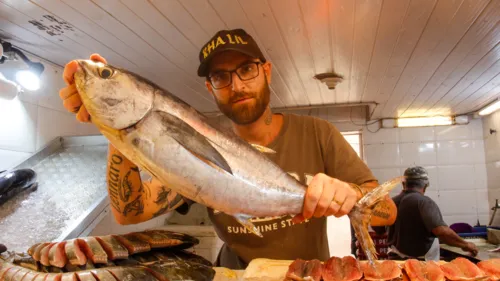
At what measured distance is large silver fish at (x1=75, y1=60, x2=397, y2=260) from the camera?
43.1 inches

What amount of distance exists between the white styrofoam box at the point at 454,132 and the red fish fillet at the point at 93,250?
6386mm

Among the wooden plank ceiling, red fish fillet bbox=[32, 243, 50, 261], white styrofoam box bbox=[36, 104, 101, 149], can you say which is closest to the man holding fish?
red fish fillet bbox=[32, 243, 50, 261]

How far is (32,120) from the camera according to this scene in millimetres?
3193

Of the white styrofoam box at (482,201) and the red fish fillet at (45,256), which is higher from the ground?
the red fish fillet at (45,256)

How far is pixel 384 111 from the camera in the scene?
606 centimetres

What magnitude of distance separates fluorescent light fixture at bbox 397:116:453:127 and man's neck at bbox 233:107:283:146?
521cm

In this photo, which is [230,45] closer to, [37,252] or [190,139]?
[190,139]

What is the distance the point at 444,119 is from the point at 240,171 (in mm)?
6324

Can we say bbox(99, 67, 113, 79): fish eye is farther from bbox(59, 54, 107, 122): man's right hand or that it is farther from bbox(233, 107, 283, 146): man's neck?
bbox(233, 107, 283, 146): man's neck

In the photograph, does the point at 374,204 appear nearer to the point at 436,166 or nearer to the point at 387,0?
the point at 387,0

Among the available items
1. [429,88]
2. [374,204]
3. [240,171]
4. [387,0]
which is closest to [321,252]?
[374,204]

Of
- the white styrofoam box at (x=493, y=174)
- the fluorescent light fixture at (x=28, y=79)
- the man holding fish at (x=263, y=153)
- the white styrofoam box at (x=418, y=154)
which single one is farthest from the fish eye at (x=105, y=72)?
the white styrofoam box at (x=493, y=174)

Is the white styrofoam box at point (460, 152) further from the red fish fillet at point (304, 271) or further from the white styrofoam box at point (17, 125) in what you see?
the white styrofoam box at point (17, 125)

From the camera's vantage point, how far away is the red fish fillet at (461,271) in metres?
1.65
